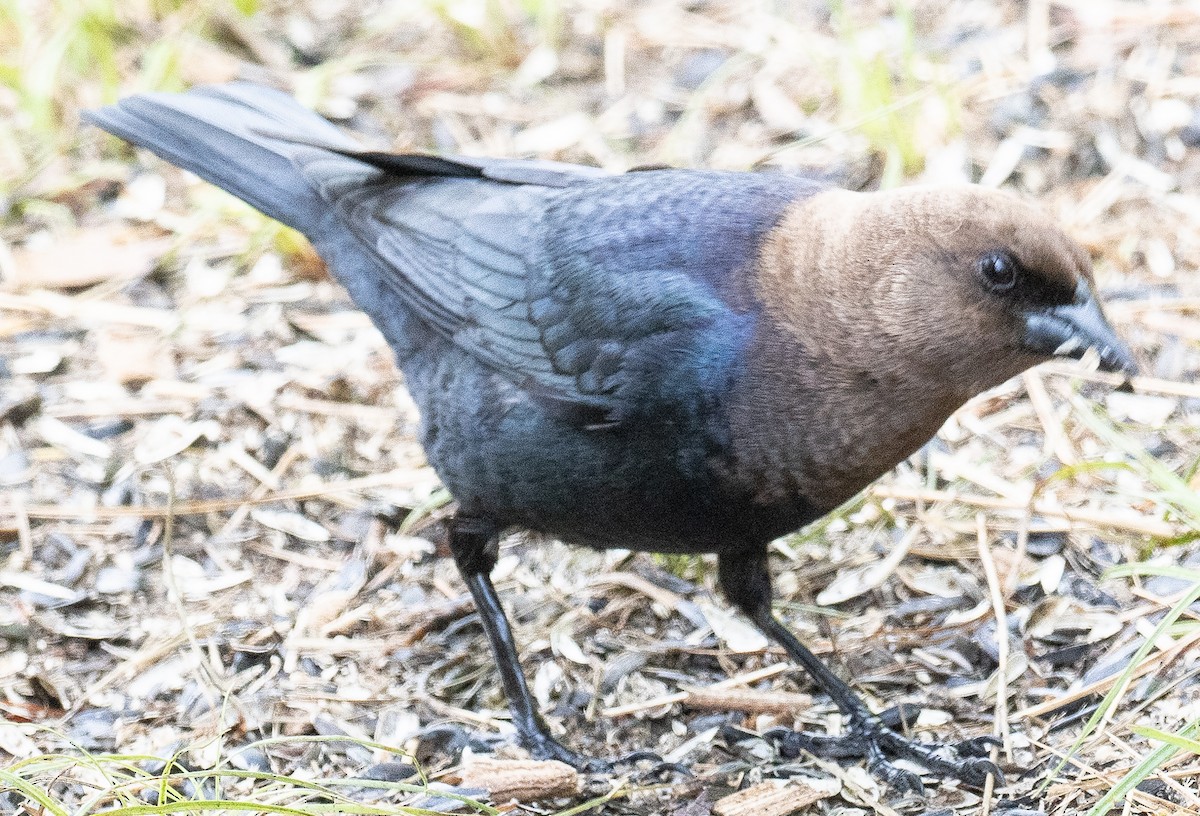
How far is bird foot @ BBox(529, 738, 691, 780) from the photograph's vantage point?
326cm

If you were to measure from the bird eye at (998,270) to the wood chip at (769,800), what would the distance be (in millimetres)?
1106

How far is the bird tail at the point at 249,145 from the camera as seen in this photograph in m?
3.98

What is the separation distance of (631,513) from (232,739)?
1069 millimetres

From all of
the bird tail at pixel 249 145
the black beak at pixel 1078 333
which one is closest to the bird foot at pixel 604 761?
the black beak at pixel 1078 333

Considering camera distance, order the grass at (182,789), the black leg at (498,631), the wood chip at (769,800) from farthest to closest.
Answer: the black leg at (498,631) < the wood chip at (769,800) < the grass at (182,789)

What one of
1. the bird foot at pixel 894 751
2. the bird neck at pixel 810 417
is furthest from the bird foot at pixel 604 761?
the bird neck at pixel 810 417

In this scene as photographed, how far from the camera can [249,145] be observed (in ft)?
13.3

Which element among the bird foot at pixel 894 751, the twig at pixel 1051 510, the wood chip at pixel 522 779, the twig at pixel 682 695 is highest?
the twig at pixel 1051 510

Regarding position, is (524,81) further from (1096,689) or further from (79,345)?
(1096,689)

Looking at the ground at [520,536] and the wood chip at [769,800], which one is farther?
the ground at [520,536]

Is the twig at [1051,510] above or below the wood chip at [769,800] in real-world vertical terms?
above

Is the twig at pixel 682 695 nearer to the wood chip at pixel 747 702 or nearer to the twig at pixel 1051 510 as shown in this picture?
the wood chip at pixel 747 702

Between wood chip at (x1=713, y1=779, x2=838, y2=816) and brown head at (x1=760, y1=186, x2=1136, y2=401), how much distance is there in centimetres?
89

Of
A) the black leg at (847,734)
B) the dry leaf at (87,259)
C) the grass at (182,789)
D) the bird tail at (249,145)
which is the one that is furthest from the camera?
the dry leaf at (87,259)
